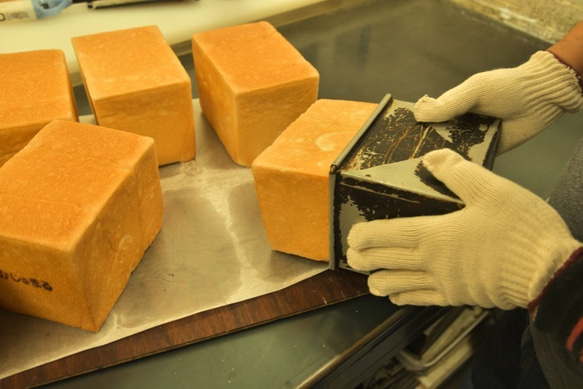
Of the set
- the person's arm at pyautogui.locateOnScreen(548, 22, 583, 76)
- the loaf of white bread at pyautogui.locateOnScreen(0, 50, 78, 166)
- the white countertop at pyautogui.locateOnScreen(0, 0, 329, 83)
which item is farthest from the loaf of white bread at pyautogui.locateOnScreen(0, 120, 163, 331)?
the person's arm at pyautogui.locateOnScreen(548, 22, 583, 76)

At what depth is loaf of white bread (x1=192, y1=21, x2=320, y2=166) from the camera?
118 cm

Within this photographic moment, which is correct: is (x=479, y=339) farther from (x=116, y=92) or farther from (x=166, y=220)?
(x=116, y=92)

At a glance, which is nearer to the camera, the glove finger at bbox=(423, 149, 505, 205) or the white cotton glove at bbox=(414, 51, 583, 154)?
the glove finger at bbox=(423, 149, 505, 205)

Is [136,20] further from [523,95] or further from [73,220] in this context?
[523,95]

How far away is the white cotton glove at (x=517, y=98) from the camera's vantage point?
Answer: 96 cm

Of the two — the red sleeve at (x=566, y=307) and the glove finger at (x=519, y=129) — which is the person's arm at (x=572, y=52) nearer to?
the glove finger at (x=519, y=129)

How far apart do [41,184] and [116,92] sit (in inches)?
13.0

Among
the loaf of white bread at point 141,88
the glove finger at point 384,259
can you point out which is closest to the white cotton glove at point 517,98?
the glove finger at point 384,259

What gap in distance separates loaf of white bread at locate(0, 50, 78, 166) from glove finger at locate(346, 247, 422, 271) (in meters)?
0.73

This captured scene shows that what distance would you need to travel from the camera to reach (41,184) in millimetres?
895

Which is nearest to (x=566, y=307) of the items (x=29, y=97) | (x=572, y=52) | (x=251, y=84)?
(x=572, y=52)

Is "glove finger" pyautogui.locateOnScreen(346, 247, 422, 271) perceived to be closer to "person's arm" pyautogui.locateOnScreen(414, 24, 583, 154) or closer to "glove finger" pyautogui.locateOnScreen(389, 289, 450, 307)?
"glove finger" pyautogui.locateOnScreen(389, 289, 450, 307)

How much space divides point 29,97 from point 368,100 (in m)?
1.01

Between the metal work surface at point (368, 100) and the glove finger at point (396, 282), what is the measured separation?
2.1 inches
